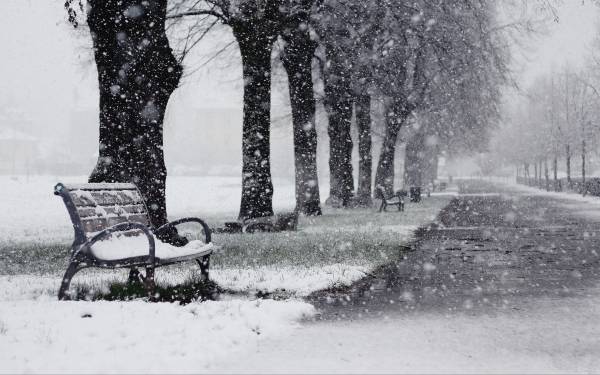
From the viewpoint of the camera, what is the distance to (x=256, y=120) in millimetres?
14930

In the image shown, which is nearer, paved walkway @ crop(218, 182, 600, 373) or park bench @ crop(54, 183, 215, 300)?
paved walkway @ crop(218, 182, 600, 373)

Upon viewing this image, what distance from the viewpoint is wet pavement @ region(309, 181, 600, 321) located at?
20.7 feet

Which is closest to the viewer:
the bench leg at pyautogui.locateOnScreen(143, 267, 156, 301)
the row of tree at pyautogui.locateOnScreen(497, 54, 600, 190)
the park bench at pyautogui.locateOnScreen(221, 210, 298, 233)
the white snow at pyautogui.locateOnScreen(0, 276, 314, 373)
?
the white snow at pyautogui.locateOnScreen(0, 276, 314, 373)

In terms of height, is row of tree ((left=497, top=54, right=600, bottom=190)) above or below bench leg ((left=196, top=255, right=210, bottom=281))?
above

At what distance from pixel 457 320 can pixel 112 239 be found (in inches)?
130

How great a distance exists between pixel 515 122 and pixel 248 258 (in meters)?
68.3

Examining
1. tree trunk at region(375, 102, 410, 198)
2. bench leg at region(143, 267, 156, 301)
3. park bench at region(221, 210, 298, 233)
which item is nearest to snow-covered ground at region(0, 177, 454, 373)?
bench leg at region(143, 267, 156, 301)

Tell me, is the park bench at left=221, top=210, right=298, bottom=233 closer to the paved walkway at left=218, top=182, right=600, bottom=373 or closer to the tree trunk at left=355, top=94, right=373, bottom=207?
the paved walkway at left=218, top=182, right=600, bottom=373

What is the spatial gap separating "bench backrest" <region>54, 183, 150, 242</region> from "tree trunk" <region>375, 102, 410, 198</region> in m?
21.8

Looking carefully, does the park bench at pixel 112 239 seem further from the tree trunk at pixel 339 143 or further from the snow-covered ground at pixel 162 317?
the tree trunk at pixel 339 143

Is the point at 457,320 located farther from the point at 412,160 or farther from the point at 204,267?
the point at 412,160

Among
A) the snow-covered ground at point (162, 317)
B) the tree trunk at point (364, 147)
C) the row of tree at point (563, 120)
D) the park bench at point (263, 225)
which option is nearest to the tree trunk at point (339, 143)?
the tree trunk at point (364, 147)

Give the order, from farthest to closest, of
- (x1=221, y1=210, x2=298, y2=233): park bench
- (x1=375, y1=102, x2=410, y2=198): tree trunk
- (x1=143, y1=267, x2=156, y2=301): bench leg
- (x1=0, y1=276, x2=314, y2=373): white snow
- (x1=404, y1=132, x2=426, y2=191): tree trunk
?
(x1=404, y1=132, x2=426, y2=191): tree trunk, (x1=375, y1=102, x2=410, y2=198): tree trunk, (x1=221, y1=210, x2=298, y2=233): park bench, (x1=143, y1=267, x2=156, y2=301): bench leg, (x1=0, y1=276, x2=314, y2=373): white snow

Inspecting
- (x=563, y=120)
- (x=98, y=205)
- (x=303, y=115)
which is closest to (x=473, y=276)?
(x=98, y=205)
